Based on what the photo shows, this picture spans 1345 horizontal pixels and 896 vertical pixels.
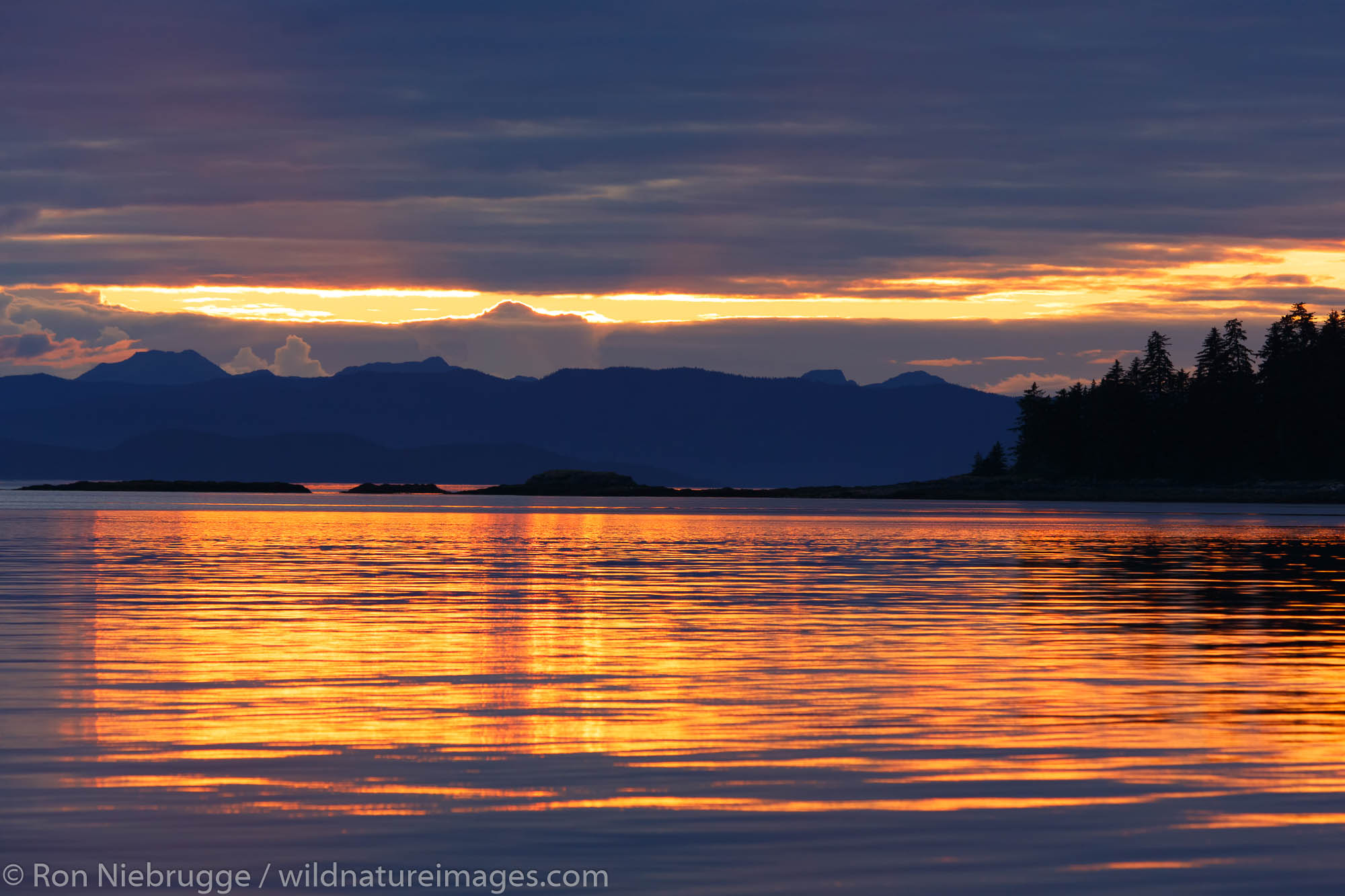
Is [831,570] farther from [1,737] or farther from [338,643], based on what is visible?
[1,737]

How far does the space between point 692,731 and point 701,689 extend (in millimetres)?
3552

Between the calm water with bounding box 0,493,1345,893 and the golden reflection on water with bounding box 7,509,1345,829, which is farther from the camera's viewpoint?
the golden reflection on water with bounding box 7,509,1345,829

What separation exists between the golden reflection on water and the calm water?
0.29ft

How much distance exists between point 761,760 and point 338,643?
12611 mm

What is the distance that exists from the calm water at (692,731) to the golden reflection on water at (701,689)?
9 centimetres

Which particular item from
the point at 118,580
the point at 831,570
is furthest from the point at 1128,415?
the point at 118,580

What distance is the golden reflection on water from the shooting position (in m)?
14.4

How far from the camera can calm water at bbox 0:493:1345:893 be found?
11.9 m

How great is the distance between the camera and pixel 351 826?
12.6 meters

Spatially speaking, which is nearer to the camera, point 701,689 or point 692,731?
point 692,731

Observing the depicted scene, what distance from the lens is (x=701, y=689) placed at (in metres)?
21.0

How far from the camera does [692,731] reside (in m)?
17.4

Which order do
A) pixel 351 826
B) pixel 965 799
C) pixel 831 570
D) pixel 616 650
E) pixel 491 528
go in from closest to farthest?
pixel 351 826 < pixel 965 799 < pixel 616 650 < pixel 831 570 < pixel 491 528

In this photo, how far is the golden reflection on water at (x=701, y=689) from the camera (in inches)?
567
